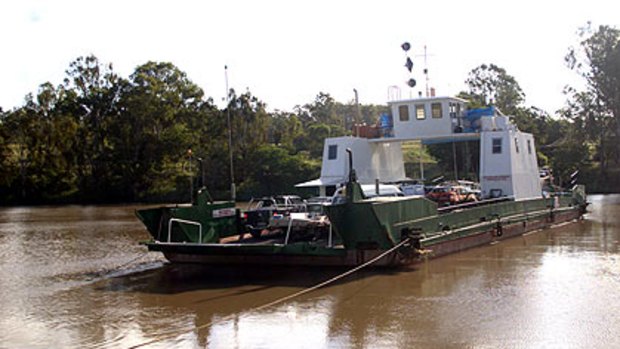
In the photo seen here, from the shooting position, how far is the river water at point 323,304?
915 centimetres

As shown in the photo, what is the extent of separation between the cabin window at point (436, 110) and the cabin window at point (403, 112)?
87 cm

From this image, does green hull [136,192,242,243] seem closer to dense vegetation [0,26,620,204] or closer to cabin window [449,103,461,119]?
cabin window [449,103,461,119]

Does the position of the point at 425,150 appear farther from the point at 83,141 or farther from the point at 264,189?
the point at 83,141

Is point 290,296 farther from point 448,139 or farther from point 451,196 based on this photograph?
point 448,139

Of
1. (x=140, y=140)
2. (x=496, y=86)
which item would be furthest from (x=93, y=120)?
(x=496, y=86)

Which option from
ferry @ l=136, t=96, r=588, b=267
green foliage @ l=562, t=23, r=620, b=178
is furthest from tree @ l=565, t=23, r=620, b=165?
ferry @ l=136, t=96, r=588, b=267

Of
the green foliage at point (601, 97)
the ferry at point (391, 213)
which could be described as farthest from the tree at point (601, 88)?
the ferry at point (391, 213)

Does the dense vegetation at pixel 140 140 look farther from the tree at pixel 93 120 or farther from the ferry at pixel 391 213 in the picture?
the ferry at pixel 391 213

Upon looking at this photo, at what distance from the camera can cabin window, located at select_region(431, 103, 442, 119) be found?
2267cm

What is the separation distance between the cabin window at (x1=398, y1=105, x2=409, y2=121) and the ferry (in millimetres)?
35

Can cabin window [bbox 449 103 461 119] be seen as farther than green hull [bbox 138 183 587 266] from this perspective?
Yes

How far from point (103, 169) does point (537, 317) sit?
5812cm

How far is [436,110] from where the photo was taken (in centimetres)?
2272

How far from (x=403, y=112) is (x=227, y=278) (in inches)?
437
